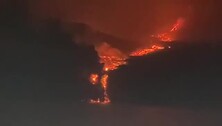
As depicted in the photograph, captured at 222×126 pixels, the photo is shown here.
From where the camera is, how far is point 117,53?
18.2 ft

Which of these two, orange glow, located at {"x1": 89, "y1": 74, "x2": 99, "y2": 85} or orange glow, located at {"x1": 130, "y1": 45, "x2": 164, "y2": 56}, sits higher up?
orange glow, located at {"x1": 130, "y1": 45, "x2": 164, "y2": 56}

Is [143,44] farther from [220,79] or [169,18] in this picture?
[220,79]

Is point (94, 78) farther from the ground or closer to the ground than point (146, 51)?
closer to the ground

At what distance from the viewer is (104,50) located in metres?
5.51

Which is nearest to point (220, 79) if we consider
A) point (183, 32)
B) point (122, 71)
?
point (183, 32)

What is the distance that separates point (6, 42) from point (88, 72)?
79 cm

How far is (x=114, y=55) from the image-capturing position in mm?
5531

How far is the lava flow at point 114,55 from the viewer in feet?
18.0

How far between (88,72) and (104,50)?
0.25m

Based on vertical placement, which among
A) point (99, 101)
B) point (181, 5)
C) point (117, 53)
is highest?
point (181, 5)

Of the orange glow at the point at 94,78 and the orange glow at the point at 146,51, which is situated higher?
the orange glow at the point at 146,51

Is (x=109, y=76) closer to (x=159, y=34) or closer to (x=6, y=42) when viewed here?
(x=159, y=34)

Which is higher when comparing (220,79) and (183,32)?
(183,32)

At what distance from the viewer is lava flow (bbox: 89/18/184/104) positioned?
5500 mm
